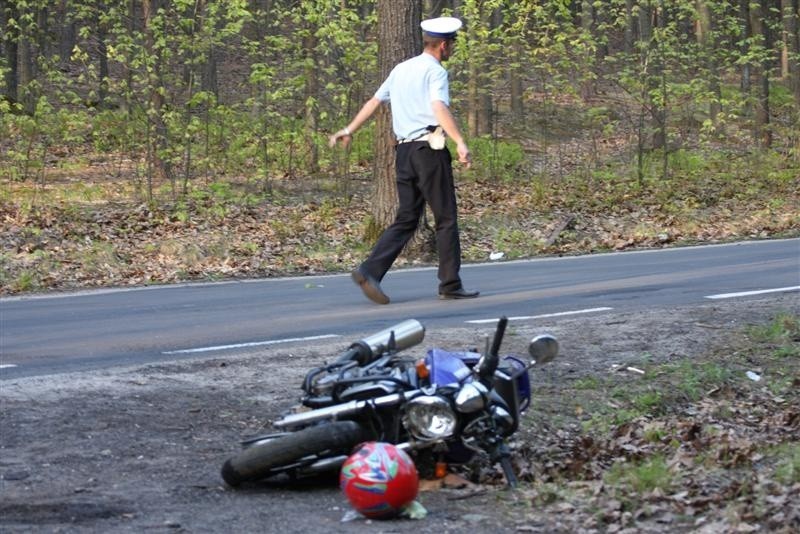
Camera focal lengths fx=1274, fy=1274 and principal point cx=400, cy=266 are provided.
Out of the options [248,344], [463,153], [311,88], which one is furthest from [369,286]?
[311,88]

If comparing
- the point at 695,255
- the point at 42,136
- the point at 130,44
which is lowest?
the point at 695,255

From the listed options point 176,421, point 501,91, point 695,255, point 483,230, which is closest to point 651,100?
point 501,91

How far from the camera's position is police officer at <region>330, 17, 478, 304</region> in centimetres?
1027

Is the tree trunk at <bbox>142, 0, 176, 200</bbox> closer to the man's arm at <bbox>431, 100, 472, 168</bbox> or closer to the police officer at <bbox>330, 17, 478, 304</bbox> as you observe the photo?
the police officer at <bbox>330, 17, 478, 304</bbox>

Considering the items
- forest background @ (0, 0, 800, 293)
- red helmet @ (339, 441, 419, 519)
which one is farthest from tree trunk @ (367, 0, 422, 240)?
red helmet @ (339, 441, 419, 519)

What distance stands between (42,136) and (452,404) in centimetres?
1877

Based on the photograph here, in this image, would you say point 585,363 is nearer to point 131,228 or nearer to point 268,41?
point 131,228

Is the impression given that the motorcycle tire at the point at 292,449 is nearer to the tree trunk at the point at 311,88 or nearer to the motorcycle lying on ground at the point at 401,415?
A: the motorcycle lying on ground at the point at 401,415

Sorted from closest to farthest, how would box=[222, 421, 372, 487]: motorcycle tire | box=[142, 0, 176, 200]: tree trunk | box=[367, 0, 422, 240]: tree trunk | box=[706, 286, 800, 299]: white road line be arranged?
1. box=[222, 421, 372, 487]: motorcycle tire
2. box=[706, 286, 800, 299]: white road line
3. box=[367, 0, 422, 240]: tree trunk
4. box=[142, 0, 176, 200]: tree trunk

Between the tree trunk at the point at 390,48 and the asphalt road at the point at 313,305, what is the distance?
195 centimetres

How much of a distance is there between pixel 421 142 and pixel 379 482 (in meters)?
5.78

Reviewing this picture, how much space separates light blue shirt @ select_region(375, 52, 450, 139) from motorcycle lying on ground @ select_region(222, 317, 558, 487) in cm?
466

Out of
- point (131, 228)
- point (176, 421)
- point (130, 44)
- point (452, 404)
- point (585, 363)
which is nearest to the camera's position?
point (452, 404)

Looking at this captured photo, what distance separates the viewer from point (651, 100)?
86.9ft
